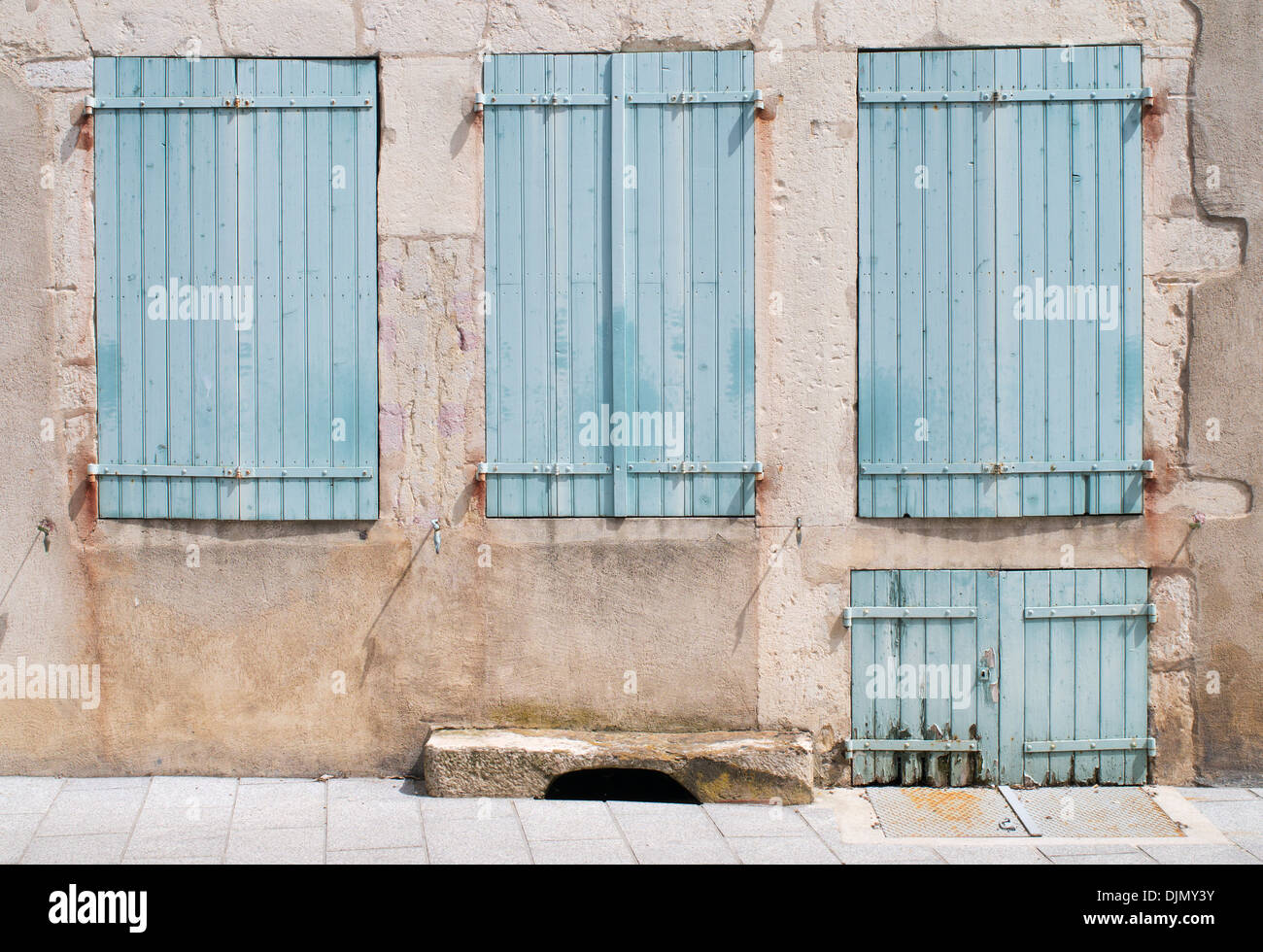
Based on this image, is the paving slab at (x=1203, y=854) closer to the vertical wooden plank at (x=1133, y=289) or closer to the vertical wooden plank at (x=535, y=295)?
the vertical wooden plank at (x=1133, y=289)

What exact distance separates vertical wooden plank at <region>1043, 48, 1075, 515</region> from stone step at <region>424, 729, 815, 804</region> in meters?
2.14

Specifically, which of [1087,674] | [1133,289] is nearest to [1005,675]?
[1087,674]

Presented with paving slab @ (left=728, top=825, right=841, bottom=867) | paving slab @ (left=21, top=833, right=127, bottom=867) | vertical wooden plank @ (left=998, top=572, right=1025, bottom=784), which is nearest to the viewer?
paving slab @ (left=21, top=833, right=127, bottom=867)

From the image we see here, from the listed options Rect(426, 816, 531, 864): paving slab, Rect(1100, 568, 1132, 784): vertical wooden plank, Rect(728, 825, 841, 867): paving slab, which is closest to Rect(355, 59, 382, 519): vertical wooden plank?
Rect(426, 816, 531, 864): paving slab

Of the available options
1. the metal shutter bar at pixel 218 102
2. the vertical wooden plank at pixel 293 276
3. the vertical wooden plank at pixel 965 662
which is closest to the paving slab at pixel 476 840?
the vertical wooden plank at pixel 293 276

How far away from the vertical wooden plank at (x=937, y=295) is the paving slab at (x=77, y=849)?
3929 millimetres

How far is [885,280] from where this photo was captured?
17.2 ft

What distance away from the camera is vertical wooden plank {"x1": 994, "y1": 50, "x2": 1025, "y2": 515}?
5.23 meters

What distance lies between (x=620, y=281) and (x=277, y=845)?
2.95 meters

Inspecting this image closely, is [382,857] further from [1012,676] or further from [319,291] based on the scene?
[1012,676]

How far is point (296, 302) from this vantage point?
5234 millimetres

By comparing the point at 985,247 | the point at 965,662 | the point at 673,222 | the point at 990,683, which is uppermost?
the point at 673,222

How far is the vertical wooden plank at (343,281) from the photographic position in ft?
17.1

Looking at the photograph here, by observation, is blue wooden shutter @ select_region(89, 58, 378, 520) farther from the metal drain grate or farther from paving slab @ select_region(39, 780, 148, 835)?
the metal drain grate
